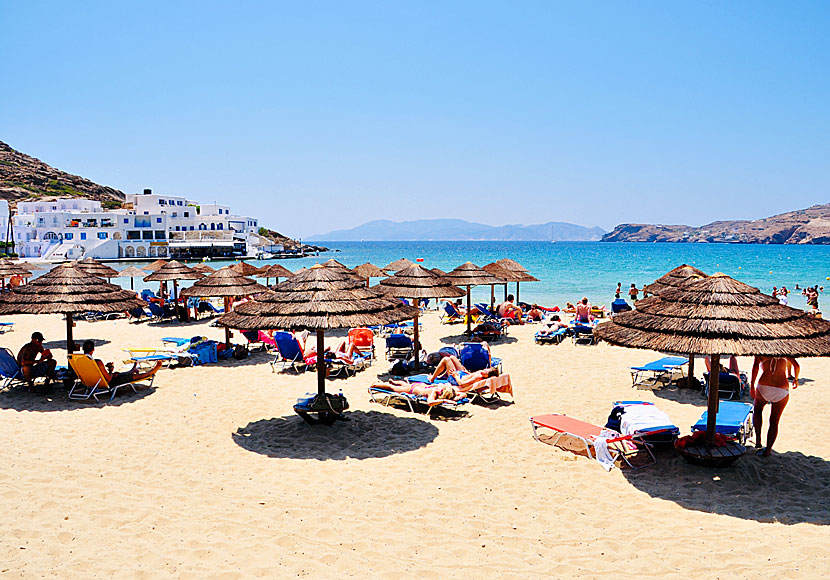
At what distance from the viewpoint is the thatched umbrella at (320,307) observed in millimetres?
6629

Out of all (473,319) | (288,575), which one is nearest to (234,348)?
(473,319)

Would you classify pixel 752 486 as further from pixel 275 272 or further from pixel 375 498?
pixel 275 272

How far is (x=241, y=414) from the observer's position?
26.7ft

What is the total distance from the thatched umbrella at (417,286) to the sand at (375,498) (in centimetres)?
249

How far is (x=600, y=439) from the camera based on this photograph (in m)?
6.25

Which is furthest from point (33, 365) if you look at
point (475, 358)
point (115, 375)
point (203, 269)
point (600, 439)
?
point (203, 269)

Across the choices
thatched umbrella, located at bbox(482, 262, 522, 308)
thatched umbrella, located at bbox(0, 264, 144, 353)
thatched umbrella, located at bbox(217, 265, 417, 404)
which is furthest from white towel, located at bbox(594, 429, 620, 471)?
thatched umbrella, located at bbox(482, 262, 522, 308)

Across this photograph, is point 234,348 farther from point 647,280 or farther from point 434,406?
point 647,280

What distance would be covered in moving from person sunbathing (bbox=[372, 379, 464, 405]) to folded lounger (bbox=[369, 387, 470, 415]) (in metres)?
0.05

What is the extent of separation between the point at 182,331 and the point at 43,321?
20.4 ft

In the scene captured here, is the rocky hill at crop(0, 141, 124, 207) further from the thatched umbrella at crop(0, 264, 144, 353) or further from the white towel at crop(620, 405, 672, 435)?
the white towel at crop(620, 405, 672, 435)

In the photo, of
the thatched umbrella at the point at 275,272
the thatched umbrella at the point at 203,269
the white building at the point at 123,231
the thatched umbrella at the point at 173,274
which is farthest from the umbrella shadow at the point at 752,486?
the white building at the point at 123,231

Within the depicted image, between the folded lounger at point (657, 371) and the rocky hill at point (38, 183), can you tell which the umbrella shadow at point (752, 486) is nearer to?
the folded lounger at point (657, 371)

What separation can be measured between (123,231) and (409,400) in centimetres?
6972
